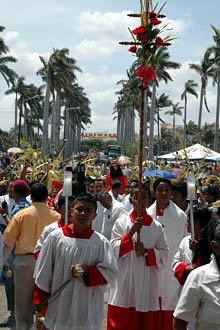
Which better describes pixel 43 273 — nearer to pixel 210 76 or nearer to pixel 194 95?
pixel 210 76

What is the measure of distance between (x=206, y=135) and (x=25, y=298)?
66.6 metres

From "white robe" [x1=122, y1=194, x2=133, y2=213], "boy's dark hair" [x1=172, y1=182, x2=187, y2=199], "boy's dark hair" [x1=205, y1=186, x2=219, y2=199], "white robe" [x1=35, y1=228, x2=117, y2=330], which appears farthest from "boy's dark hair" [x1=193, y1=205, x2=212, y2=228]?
"white robe" [x1=122, y1=194, x2=133, y2=213]

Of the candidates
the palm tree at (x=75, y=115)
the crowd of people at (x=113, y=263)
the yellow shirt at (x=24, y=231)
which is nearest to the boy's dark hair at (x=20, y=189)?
the crowd of people at (x=113, y=263)

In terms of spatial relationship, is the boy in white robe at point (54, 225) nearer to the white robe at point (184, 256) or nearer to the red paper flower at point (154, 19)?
the white robe at point (184, 256)

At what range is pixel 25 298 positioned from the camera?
6.81m

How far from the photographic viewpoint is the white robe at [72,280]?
4.88 metres

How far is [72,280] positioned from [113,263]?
37cm

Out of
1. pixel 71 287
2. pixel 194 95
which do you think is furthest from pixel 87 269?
pixel 194 95

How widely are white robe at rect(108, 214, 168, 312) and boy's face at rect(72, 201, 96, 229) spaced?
48.0 inches

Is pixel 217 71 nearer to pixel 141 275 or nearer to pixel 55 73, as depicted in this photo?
pixel 55 73

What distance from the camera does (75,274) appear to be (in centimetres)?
479

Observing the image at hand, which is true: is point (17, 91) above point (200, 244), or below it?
above

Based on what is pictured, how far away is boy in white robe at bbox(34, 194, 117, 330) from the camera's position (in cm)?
488

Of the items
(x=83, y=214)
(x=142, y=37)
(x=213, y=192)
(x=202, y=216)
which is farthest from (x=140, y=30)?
(x=213, y=192)
